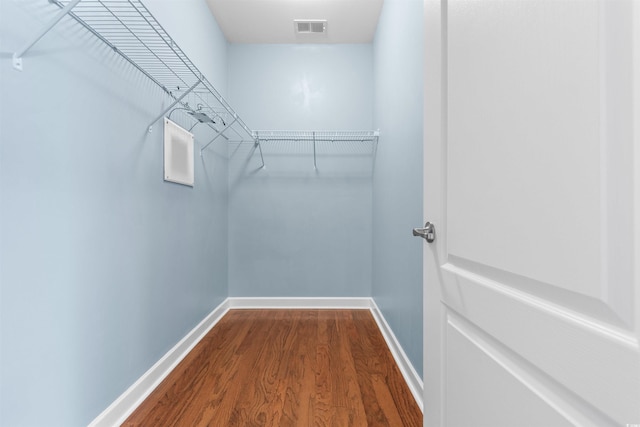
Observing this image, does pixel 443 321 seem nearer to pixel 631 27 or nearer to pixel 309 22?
pixel 631 27

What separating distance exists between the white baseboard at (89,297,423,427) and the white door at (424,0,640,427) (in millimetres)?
1022

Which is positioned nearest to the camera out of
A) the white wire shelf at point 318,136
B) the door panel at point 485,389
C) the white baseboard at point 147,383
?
the door panel at point 485,389

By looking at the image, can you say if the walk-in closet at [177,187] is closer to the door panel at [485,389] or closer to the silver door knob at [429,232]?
the silver door knob at [429,232]

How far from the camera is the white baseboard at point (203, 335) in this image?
1.39 m

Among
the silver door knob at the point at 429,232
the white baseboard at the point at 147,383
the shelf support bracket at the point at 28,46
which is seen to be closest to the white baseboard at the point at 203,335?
the white baseboard at the point at 147,383

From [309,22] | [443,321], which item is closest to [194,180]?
[309,22]

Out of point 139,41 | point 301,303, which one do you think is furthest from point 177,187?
point 301,303

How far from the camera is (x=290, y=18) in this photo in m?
2.68

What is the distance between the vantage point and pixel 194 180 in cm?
229

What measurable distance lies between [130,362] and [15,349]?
627mm

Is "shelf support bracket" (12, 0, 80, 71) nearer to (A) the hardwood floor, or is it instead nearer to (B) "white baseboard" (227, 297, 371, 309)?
(A) the hardwood floor

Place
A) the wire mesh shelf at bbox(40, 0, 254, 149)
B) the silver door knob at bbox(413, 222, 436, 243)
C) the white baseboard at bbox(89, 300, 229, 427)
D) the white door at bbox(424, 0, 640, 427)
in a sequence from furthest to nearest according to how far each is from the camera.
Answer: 1. the white baseboard at bbox(89, 300, 229, 427)
2. the wire mesh shelf at bbox(40, 0, 254, 149)
3. the silver door knob at bbox(413, 222, 436, 243)
4. the white door at bbox(424, 0, 640, 427)

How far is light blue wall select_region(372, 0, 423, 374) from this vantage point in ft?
5.23

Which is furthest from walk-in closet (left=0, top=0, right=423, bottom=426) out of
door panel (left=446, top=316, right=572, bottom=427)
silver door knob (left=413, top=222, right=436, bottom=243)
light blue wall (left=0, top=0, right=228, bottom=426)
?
door panel (left=446, top=316, right=572, bottom=427)
